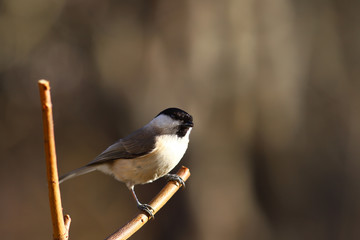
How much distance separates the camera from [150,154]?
2.04m

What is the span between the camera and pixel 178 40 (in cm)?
472

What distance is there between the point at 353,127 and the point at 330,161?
443 millimetres

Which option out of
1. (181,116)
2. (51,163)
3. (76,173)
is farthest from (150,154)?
(51,163)

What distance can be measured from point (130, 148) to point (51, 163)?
1.18m

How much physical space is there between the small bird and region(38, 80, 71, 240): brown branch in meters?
0.83

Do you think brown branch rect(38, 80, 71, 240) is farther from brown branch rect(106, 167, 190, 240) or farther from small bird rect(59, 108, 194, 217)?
small bird rect(59, 108, 194, 217)

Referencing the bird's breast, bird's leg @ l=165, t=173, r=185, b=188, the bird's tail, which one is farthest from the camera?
the bird's breast

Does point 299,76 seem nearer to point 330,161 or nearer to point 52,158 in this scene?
point 330,161

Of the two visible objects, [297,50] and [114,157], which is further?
[297,50]

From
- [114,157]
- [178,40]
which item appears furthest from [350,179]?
[114,157]

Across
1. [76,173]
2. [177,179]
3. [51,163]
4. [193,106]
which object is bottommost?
[193,106]

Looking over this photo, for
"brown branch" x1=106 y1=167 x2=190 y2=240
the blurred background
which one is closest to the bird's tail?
"brown branch" x1=106 y1=167 x2=190 y2=240

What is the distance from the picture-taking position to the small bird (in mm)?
1981

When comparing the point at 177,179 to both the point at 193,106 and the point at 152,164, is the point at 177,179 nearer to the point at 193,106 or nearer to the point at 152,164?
the point at 152,164
